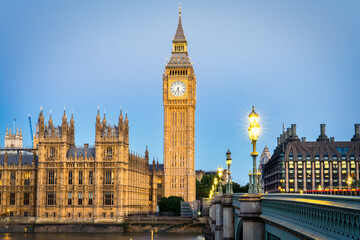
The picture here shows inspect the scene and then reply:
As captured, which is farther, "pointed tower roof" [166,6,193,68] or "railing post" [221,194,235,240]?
"pointed tower roof" [166,6,193,68]

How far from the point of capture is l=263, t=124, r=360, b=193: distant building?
516 ft

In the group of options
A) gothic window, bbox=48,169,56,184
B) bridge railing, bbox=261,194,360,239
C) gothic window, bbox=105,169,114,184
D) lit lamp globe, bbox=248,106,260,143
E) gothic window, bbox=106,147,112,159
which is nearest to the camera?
bridge railing, bbox=261,194,360,239

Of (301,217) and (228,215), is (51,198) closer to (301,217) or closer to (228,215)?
(228,215)

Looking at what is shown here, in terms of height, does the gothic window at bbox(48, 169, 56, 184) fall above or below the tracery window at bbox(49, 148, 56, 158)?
below

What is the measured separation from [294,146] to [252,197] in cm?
13760

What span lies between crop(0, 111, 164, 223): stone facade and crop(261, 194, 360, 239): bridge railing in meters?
109

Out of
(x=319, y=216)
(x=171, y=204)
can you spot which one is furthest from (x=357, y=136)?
(x=319, y=216)

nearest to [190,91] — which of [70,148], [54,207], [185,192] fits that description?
[185,192]

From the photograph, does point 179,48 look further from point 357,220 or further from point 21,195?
point 357,220

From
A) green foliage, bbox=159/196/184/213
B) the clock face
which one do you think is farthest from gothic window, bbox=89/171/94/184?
the clock face

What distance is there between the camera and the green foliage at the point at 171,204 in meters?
144

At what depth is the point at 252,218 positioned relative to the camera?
25.5 metres

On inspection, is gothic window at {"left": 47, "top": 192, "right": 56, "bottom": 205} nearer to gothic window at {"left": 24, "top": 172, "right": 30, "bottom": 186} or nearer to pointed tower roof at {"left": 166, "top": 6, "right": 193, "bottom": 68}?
gothic window at {"left": 24, "top": 172, "right": 30, "bottom": 186}

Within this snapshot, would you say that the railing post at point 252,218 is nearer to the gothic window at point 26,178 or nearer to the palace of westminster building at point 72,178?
the palace of westminster building at point 72,178
